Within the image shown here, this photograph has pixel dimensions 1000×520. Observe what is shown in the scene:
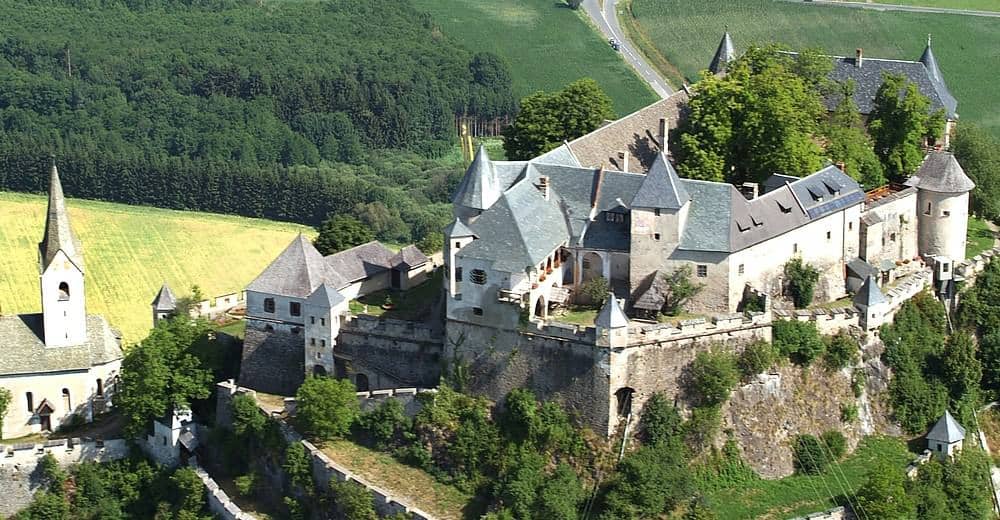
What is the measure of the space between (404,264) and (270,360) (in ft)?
30.0

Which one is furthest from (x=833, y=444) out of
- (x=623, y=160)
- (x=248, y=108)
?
(x=248, y=108)

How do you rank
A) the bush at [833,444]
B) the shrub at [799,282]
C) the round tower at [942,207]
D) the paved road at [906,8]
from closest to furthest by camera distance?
the bush at [833,444] → the shrub at [799,282] → the round tower at [942,207] → the paved road at [906,8]

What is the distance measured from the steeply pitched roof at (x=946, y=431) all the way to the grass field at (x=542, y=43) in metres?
78.3

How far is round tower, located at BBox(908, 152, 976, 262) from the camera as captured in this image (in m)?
90.1

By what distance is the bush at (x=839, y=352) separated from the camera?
266 ft

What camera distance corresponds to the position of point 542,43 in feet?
603

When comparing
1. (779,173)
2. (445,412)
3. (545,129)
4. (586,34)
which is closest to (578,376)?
(445,412)

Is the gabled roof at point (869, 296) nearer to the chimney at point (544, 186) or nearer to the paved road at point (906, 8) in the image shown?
the chimney at point (544, 186)

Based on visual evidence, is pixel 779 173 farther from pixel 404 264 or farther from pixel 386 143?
pixel 386 143

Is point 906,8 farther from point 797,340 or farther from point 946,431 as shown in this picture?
point 797,340

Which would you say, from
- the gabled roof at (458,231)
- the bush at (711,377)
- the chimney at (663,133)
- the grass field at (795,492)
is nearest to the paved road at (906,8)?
the chimney at (663,133)

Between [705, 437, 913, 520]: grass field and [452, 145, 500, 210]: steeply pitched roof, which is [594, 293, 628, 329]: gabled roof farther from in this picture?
[452, 145, 500, 210]: steeply pitched roof

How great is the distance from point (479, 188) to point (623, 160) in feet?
42.5

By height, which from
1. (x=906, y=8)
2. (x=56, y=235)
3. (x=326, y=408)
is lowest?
(x=326, y=408)
